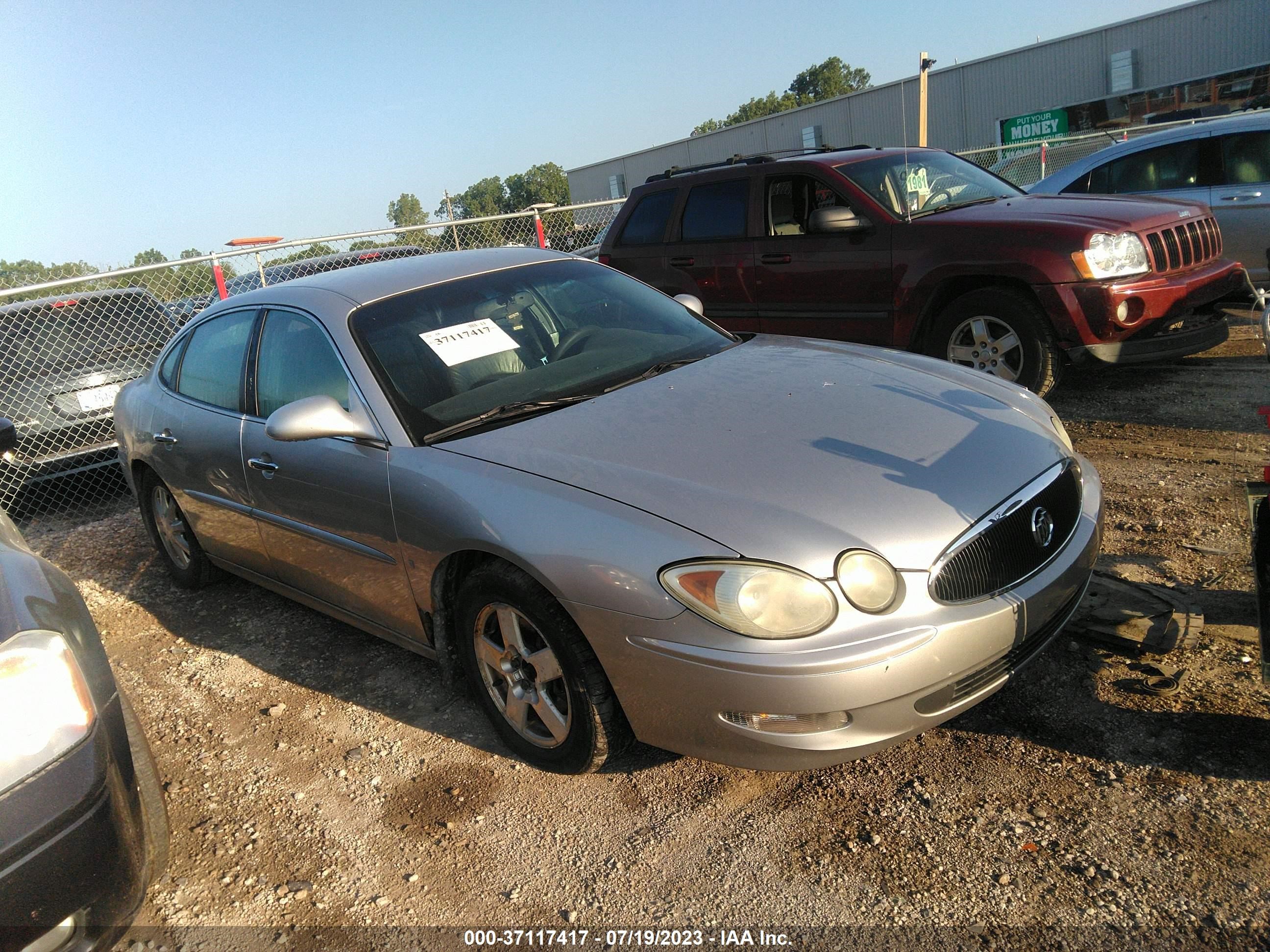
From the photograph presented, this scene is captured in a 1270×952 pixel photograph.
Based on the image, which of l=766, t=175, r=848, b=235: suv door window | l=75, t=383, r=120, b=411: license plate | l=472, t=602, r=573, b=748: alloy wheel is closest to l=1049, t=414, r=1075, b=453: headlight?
l=472, t=602, r=573, b=748: alloy wheel

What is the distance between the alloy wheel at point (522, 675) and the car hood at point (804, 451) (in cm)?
51

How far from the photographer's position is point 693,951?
7.55 feet

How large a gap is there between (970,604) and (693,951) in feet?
3.73

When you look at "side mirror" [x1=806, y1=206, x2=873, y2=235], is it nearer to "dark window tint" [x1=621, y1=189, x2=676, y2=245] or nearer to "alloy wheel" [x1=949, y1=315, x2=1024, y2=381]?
"alloy wheel" [x1=949, y1=315, x2=1024, y2=381]

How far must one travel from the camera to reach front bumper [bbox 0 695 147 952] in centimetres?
201

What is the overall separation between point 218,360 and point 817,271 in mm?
4122

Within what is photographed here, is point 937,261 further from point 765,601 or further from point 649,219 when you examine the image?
point 765,601

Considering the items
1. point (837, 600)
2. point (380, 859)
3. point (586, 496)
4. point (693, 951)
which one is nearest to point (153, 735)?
point (380, 859)

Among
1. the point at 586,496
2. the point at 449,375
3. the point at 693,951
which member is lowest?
the point at 693,951

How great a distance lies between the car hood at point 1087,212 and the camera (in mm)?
5848

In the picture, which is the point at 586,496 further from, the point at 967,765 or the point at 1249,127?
the point at 1249,127

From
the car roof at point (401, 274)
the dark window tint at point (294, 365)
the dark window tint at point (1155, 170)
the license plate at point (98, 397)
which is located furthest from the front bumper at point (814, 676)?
the dark window tint at point (1155, 170)

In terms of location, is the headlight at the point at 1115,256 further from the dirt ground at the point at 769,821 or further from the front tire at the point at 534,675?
the front tire at the point at 534,675

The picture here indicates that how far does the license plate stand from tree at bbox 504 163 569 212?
240 ft
